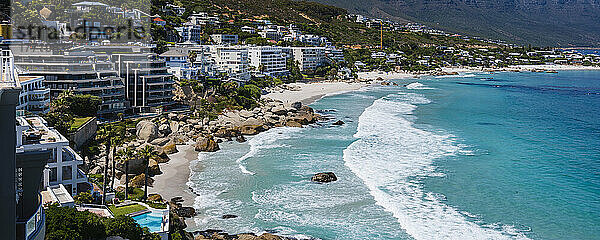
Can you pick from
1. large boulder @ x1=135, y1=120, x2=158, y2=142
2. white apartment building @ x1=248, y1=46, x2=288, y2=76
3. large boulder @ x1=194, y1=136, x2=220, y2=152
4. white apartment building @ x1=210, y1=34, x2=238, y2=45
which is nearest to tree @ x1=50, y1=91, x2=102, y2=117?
large boulder @ x1=135, y1=120, x2=158, y2=142

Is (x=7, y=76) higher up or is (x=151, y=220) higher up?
(x=7, y=76)

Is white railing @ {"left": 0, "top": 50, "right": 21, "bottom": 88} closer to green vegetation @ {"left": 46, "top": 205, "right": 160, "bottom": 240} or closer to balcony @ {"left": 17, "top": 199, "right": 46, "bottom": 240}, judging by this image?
balcony @ {"left": 17, "top": 199, "right": 46, "bottom": 240}

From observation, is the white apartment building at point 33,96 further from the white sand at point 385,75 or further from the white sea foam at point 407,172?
the white sand at point 385,75

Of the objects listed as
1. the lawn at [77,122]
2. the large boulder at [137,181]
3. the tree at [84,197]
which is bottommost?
the large boulder at [137,181]

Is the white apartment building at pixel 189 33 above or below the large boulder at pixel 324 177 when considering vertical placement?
above

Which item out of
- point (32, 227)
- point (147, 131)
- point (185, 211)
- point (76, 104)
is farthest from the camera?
point (147, 131)

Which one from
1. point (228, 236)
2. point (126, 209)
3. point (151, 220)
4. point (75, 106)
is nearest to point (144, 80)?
point (75, 106)

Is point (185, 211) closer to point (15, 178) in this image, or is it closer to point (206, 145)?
point (206, 145)

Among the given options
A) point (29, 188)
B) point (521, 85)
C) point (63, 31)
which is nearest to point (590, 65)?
point (521, 85)

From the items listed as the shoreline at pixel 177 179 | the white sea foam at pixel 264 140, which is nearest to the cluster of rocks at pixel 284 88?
the white sea foam at pixel 264 140
